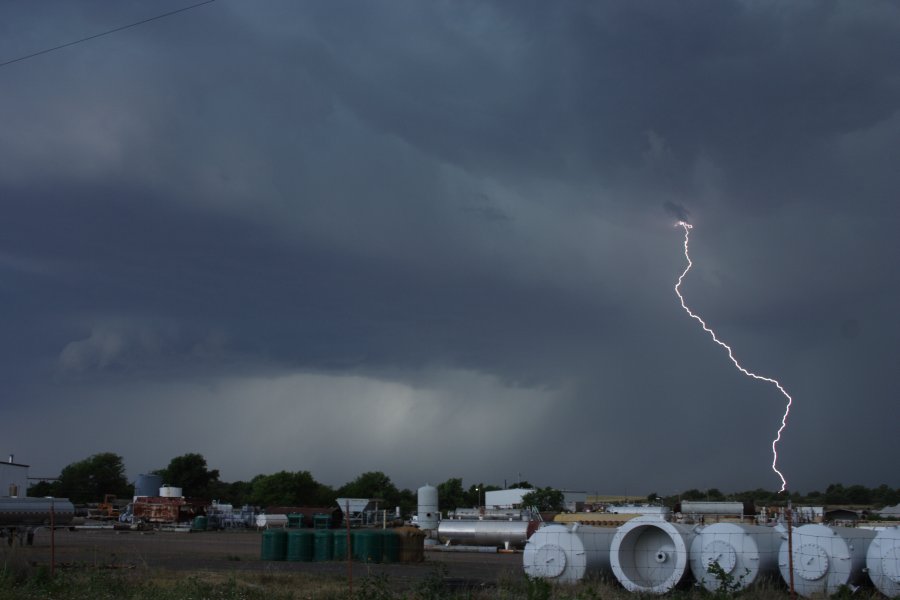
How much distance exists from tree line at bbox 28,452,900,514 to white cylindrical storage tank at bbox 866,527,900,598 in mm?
111089

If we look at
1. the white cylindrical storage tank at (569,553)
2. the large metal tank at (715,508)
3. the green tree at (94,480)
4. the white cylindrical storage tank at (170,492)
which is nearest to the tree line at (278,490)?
the green tree at (94,480)

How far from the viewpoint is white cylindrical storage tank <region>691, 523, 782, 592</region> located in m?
24.4

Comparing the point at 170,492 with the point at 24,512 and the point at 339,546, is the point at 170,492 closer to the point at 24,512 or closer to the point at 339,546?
the point at 24,512

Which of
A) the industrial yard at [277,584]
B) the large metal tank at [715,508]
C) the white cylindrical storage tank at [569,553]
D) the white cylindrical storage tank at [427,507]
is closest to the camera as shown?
the industrial yard at [277,584]

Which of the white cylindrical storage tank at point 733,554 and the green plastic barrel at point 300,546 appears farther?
the green plastic barrel at point 300,546

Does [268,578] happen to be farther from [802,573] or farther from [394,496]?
[394,496]

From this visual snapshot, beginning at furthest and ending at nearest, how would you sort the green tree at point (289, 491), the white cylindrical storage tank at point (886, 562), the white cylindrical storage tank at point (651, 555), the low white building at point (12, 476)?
the green tree at point (289, 491)
the low white building at point (12, 476)
the white cylindrical storage tank at point (651, 555)
the white cylindrical storage tank at point (886, 562)

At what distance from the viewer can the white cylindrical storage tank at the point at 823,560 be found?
23797 mm

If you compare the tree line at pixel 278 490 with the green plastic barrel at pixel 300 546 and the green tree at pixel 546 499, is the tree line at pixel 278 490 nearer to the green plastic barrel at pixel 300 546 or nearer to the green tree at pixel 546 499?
the green tree at pixel 546 499

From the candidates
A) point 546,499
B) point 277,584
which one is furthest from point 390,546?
point 546,499

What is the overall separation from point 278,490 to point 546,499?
5049 cm

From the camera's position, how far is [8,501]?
56.3 m

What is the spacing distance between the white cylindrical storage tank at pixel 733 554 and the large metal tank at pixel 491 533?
1218 inches

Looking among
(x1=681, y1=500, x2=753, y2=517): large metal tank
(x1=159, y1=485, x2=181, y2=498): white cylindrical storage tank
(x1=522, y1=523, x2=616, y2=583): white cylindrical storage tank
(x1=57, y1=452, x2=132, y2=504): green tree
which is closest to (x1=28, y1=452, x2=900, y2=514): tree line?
(x1=57, y1=452, x2=132, y2=504): green tree
